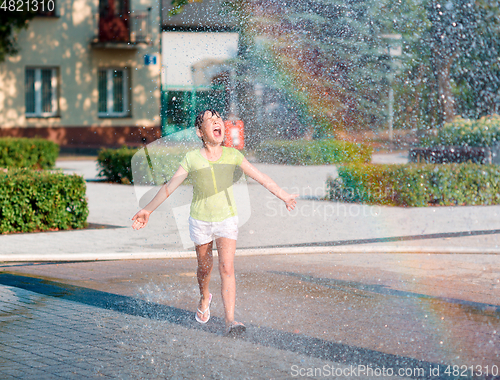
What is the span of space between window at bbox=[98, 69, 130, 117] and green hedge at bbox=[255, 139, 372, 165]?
18.1 metres

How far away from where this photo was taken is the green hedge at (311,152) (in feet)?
50.6

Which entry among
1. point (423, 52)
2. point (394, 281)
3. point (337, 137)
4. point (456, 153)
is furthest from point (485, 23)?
point (337, 137)

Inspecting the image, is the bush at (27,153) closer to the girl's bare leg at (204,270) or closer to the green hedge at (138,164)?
the green hedge at (138,164)

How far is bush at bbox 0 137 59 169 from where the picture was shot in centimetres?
2238

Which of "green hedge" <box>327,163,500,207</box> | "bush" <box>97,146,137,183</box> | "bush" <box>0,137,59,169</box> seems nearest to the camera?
"green hedge" <box>327,163,500,207</box>

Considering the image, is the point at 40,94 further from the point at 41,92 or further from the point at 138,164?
the point at 138,164

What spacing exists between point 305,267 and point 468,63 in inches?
271

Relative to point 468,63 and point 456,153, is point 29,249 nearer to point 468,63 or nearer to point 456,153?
point 468,63

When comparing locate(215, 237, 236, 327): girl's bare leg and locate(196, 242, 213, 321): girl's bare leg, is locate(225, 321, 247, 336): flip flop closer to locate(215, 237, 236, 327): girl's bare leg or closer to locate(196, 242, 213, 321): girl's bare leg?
locate(215, 237, 236, 327): girl's bare leg

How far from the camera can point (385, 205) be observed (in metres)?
14.0

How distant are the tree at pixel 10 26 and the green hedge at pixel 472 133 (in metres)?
19.8

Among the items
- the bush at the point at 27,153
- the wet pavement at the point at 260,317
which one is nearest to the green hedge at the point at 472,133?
the wet pavement at the point at 260,317

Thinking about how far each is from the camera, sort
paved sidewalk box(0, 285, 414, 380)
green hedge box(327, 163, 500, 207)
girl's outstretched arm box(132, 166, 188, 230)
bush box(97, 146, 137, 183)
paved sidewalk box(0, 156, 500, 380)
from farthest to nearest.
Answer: bush box(97, 146, 137, 183)
green hedge box(327, 163, 500, 207)
girl's outstretched arm box(132, 166, 188, 230)
paved sidewalk box(0, 156, 500, 380)
paved sidewalk box(0, 285, 414, 380)

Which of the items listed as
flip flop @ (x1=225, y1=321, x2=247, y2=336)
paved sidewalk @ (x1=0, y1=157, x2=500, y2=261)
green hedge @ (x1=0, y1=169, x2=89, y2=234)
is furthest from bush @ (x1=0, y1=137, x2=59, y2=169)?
flip flop @ (x1=225, y1=321, x2=247, y2=336)
